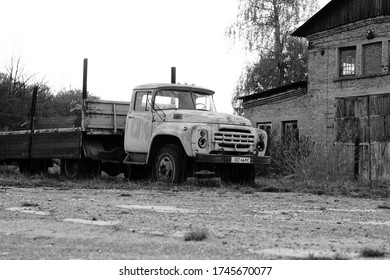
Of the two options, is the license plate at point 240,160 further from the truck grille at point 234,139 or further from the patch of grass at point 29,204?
the patch of grass at point 29,204

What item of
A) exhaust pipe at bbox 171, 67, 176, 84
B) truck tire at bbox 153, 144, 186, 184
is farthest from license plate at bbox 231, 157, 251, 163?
exhaust pipe at bbox 171, 67, 176, 84

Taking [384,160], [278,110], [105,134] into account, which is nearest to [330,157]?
[384,160]

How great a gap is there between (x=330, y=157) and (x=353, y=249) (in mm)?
13068

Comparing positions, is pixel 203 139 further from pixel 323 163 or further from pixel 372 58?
pixel 372 58

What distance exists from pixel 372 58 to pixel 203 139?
45.9 ft

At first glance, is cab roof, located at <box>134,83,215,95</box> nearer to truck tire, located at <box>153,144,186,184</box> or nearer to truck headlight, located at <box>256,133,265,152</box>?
truck tire, located at <box>153,144,186,184</box>

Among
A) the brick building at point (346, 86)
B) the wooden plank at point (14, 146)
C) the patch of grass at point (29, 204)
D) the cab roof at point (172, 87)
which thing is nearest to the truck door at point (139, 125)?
the cab roof at point (172, 87)

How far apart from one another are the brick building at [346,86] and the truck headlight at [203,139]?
9.23 metres

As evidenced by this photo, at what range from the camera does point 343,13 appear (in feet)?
89.7

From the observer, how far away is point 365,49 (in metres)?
26.4

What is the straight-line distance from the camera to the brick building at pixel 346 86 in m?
23.1

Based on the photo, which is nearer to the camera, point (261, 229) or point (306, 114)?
point (261, 229)

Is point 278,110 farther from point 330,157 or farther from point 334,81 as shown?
point 330,157

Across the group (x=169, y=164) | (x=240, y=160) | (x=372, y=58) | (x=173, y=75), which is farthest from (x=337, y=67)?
(x=169, y=164)
